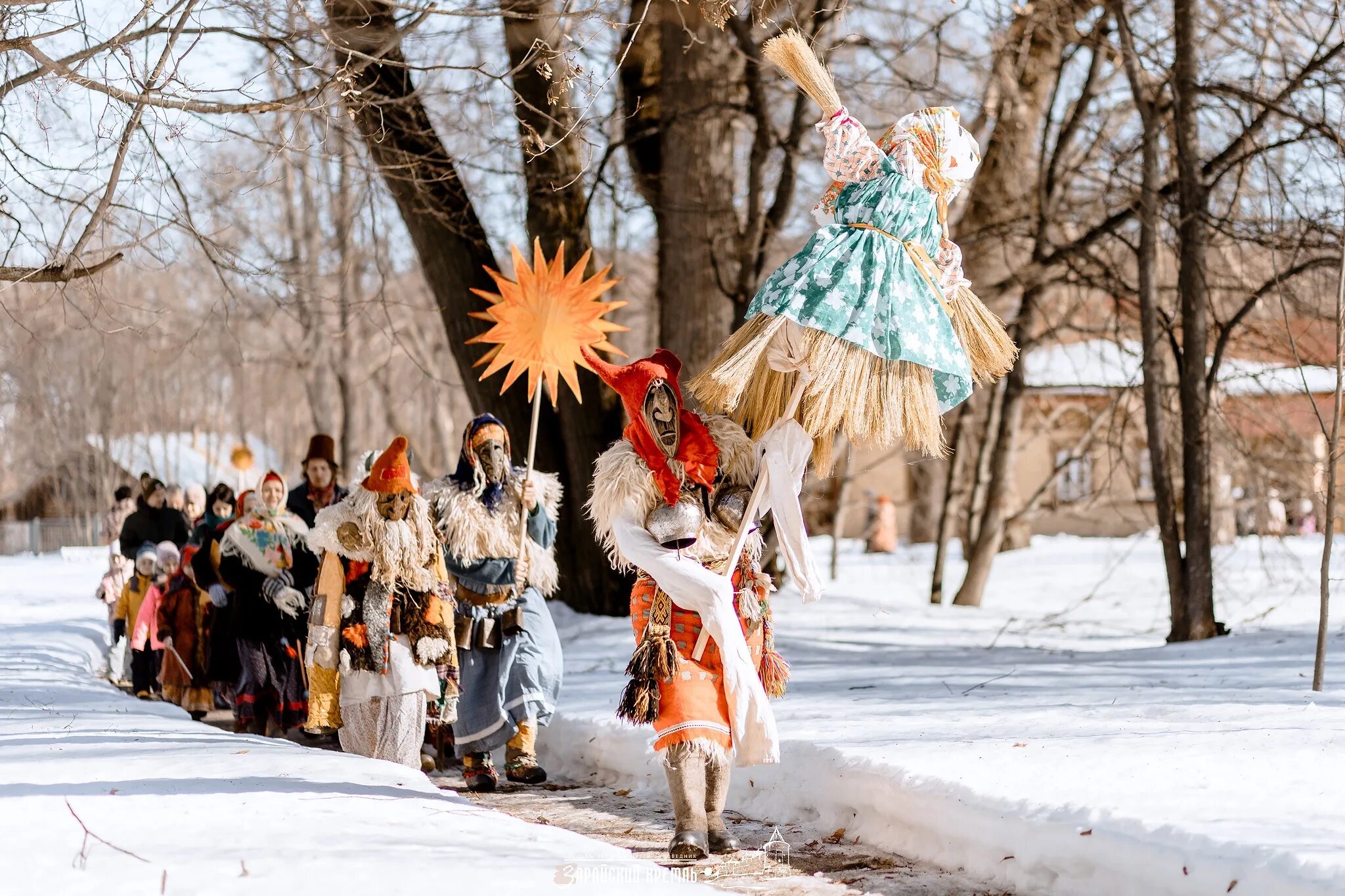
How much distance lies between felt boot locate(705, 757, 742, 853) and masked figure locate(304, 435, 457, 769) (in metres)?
1.94

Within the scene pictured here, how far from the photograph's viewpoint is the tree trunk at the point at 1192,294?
32.3 ft

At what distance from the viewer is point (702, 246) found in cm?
1252

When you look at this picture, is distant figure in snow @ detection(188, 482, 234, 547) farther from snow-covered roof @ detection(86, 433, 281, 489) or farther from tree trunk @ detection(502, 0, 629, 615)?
snow-covered roof @ detection(86, 433, 281, 489)

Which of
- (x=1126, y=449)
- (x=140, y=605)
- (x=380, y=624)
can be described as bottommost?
(x=140, y=605)

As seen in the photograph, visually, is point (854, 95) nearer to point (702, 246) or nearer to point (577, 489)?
point (702, 246)

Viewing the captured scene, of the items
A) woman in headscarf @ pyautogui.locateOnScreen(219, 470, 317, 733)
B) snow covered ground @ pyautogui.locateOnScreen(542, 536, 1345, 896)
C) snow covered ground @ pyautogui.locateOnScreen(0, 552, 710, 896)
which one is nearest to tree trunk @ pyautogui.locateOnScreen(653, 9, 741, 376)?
snow covered ground @ pyautogui.locateOnScreen(542, 536, 1345, 896)

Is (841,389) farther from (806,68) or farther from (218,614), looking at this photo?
(218,614)

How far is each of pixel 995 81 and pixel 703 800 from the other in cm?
1054

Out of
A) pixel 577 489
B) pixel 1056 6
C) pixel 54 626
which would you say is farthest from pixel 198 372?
pixel 1056 6

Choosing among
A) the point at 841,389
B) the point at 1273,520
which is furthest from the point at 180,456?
Result: the point at 841,389

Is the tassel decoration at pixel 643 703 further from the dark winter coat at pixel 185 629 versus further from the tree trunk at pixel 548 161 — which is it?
the dark winter coat at pixel 185 629

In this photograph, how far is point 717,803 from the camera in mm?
5555

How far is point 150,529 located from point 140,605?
2.86 ft

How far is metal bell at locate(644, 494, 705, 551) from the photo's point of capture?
5.39m
